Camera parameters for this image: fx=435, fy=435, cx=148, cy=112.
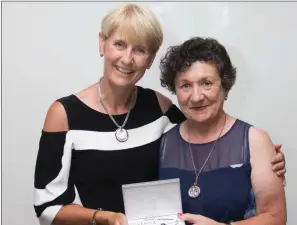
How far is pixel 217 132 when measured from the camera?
132 cm

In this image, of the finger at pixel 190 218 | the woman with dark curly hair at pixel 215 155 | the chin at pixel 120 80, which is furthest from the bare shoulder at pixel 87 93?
the finger at pixel 190 218

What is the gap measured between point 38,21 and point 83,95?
670mm

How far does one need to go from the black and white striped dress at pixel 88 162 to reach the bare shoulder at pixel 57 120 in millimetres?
12

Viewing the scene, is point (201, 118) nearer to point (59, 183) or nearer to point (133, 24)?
point (133, 24)

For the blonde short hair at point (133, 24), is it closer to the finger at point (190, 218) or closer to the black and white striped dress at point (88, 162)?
the black and white striped dress at point (88, 162)

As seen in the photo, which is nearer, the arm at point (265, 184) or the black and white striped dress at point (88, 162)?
the arm at point (265, 184)

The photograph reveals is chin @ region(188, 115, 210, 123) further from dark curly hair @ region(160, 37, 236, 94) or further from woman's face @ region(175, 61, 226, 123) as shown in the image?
dark curly hair @ region(160, 37, 236, 94)

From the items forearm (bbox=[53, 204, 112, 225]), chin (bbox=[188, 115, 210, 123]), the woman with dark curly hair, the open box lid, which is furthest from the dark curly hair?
forearm (bbox=[53, 204, 112, 225])

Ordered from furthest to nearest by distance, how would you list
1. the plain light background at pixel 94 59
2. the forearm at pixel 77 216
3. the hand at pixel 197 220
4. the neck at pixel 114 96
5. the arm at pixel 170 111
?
1. the plain light background at pixel 94 59
2. the arm at pixel 170 111
3. the neck at pixel 114 96
4. the forearm at pixel 77 216
5. the hand at pixel 197 220

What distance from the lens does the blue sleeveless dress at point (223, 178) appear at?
1.22m

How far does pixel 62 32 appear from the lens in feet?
6.25

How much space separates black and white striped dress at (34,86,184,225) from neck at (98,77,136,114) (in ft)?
0.10

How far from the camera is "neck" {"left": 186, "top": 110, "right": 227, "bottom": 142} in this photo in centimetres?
132

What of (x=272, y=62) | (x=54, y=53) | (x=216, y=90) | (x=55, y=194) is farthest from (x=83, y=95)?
(x=272, y=62)
